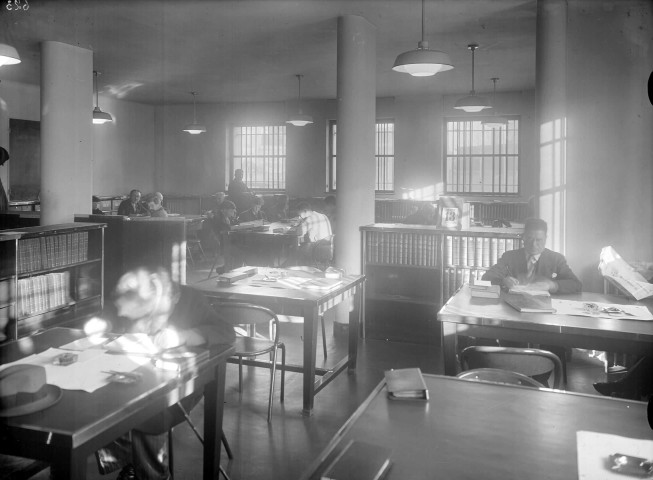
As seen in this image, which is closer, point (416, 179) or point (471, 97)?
point (471, 97)

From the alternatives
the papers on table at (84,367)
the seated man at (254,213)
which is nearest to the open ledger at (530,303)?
the papers on table at (84,367)

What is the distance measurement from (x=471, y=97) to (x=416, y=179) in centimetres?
412

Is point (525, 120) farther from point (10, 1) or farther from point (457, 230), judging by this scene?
point (10, 1)

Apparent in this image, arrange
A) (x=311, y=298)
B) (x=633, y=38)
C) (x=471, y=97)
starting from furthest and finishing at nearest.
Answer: (x=471, y=97), (x=633, y=38), (x=311, y=298)

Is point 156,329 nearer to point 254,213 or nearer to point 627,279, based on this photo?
point 627,279

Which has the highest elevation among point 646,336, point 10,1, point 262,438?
point 10,1

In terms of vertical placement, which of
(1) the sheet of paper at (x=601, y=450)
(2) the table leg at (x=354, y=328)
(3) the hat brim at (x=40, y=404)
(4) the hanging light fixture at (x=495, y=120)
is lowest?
(2) the table leg at (x=354, y=328)

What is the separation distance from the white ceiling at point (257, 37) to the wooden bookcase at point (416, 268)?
7.82 ft

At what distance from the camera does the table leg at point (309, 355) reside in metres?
3.79

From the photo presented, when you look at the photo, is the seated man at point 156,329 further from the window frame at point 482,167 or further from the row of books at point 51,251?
the window frame at point 482,167

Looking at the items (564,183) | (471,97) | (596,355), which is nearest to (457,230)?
(564,183)

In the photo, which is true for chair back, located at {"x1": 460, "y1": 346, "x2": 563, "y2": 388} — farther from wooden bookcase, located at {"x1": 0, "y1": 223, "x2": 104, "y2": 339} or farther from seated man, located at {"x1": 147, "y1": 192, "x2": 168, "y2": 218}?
seated man, located at {"x1": 147, "y1": 192, "x2": 168, "y2": 218}

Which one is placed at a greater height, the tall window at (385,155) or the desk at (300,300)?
the tall window at (385,155)

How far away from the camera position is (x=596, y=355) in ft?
17.5
